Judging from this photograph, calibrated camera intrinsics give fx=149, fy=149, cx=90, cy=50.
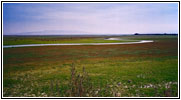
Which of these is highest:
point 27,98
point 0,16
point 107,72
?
point 0,16

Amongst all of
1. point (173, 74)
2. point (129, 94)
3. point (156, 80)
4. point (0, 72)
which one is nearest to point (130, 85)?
point (129, 94)

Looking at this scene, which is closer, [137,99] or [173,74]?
[137,99]

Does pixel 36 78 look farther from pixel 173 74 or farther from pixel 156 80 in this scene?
pixel 173 74

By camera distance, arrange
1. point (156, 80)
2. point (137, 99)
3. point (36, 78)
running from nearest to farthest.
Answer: point (137, 99) < point (156, 80) < point (36, 78)

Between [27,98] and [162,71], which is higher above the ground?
[162,71]

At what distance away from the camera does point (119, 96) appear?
7.90 m

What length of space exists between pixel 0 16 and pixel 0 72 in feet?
10.9

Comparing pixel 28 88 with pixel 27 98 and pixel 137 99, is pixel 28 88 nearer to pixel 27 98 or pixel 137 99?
pixel 27 98

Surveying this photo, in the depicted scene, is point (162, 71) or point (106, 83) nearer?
point (106, 83)

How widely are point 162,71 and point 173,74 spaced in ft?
3.22

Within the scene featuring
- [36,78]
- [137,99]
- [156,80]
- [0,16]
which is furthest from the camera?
[36,78]

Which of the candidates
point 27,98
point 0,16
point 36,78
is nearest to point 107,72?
point 36,78

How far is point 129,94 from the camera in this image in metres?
7.98

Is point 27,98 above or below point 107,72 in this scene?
below
